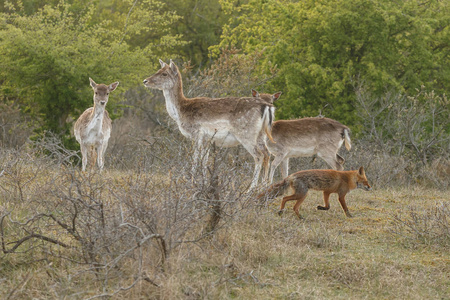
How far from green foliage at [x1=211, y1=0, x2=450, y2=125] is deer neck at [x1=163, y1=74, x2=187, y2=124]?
7.07 m

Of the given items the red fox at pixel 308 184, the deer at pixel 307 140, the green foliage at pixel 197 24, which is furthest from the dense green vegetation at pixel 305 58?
the green foliage at pixel 197 24

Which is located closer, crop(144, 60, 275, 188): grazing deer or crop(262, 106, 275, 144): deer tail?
crop(144, 60, 275, 188): grazing deer

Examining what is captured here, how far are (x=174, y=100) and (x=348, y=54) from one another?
9039 millimetres

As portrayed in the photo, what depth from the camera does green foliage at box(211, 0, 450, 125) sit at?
61.3ft

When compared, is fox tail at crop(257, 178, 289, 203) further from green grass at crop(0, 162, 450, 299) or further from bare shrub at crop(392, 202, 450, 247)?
bare shrub at crop(392, 202, 450, 247)

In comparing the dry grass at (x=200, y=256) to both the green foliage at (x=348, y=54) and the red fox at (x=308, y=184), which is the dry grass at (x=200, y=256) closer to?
the red fox at (x=308, y=184)

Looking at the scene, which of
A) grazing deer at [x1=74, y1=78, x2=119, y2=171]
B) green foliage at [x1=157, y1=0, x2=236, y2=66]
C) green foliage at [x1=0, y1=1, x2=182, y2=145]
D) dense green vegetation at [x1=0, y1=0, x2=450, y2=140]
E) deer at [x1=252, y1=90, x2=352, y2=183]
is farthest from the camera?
green foliage at [x1=157, y1=0, x2=236, y2=66]

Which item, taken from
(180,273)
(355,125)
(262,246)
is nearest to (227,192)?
(262,246)

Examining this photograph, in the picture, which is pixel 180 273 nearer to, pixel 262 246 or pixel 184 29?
pixel 262 246

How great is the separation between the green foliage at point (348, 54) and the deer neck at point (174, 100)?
278 inches

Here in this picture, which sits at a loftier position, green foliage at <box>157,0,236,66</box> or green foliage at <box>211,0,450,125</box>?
green foliage at <box>211,0,450,125</box>

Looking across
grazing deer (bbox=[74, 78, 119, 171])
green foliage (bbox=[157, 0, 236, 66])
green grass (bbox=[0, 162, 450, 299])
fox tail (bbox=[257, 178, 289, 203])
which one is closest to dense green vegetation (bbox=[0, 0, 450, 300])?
green grass (bbox=[0, 162, 450, 299])

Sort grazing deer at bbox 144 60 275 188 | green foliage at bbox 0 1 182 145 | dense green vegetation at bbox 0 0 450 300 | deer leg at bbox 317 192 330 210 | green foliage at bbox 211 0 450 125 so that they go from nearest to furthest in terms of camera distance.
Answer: dense green vegetation at bbox 0 0 450 300 < deer leg at bbox 317 192 330 210 < grazing deer at bbox 144 60 275 188 < green foliage at bbox 0 1 182 145 < green foliage at bbox 211 0 450 125

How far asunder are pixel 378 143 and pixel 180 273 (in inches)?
437
